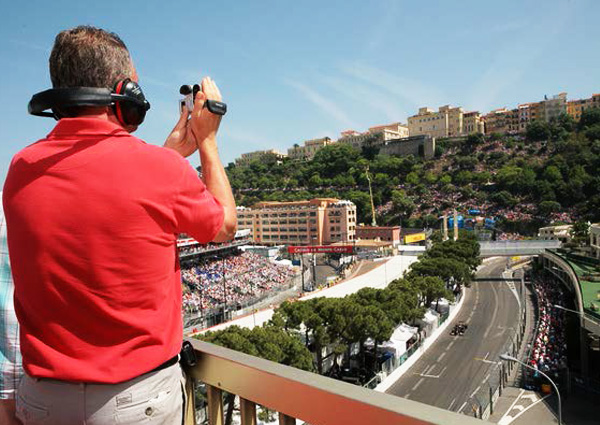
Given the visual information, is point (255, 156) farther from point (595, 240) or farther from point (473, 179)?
point (595, 240)

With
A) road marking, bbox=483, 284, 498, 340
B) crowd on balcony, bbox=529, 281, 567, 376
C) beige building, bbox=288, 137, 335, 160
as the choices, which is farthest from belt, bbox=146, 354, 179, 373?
beige building, bbox=288, 137, 335, 160

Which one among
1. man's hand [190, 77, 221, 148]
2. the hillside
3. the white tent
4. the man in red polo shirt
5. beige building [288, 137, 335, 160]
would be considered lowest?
the white tent

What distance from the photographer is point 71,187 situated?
1.02 meters

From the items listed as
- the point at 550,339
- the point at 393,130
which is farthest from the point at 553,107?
the point at 550,339

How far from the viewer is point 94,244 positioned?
40.0 inches

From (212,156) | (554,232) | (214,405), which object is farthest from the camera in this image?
(554,232)

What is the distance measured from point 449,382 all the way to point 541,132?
58658 mm

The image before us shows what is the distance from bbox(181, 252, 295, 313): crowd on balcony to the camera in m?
24.0

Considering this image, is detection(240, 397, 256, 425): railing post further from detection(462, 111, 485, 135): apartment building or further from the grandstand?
detection(462, 111, 485, 135): apartment building

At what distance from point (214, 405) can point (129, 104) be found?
1059mm

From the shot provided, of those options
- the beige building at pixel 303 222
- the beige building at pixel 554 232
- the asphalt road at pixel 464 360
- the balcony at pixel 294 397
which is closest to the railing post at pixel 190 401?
the balcony at pixel 294 397

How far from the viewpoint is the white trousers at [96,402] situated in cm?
104

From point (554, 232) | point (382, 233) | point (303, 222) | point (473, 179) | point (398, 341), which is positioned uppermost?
point (473, 179)

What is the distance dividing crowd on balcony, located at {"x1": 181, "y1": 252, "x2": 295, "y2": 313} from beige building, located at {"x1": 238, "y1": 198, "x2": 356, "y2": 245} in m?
14.5
